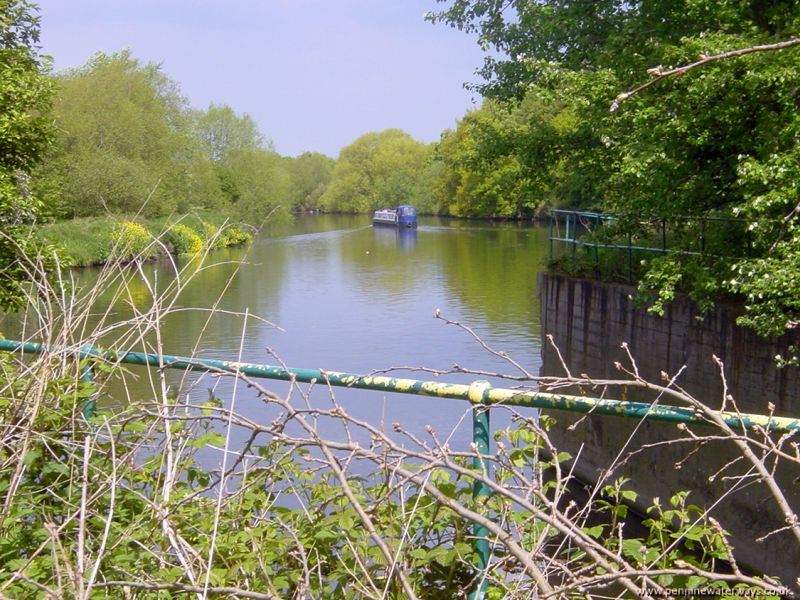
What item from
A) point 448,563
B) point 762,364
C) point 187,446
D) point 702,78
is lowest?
point 762,364

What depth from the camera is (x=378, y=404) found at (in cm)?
1472

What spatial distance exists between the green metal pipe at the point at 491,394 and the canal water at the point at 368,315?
0.20m

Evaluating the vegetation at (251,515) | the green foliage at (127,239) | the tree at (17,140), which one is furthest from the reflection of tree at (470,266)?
the vegetation at (251,515)

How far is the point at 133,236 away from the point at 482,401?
5.95ft

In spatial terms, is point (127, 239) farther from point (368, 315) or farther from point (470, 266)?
point (470, 266)

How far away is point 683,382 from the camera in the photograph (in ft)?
36.8

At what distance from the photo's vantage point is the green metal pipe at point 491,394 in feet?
7.47

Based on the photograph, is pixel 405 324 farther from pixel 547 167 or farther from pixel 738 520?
pixel 738 520

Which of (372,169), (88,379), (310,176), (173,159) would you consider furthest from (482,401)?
(310,176)

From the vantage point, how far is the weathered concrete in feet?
30.1

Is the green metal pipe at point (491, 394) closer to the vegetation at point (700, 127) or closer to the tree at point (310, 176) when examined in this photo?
the vegetation at point (700, 127)

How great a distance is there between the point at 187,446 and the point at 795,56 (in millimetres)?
7769

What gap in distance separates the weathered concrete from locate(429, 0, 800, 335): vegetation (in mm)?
630

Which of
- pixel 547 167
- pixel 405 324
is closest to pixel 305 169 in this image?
pixel 405 324
